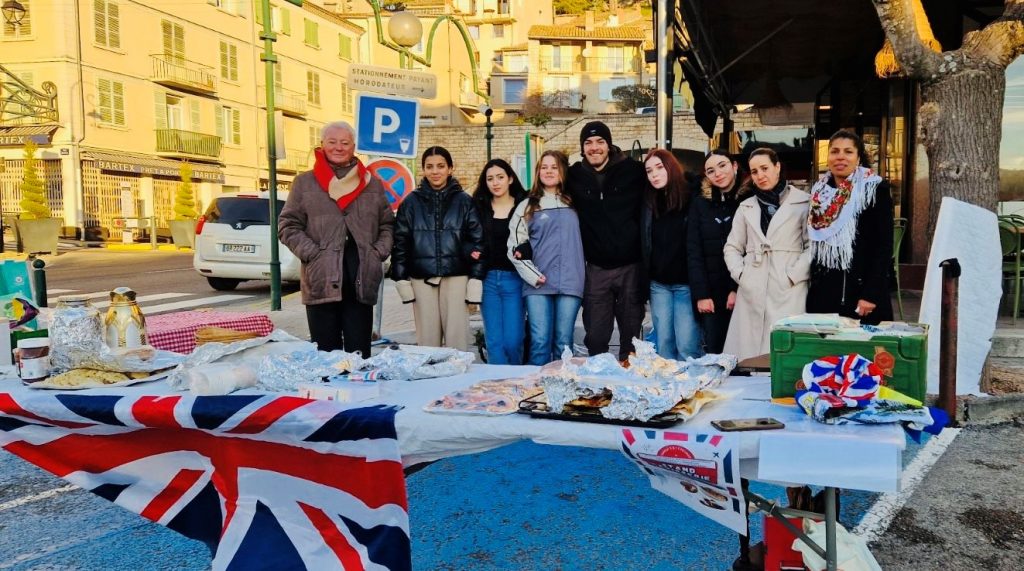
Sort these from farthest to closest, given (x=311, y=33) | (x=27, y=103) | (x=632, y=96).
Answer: (x=632, y=96) → (x=311, y=33) → (x=27, y=103)

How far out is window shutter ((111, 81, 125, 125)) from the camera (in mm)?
30641

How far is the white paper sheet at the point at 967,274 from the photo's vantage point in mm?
4952

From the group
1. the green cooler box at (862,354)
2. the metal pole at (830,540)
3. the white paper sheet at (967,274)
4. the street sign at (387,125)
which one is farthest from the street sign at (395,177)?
the metal pole at (830,540)

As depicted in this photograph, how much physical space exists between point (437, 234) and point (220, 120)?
1359 inches

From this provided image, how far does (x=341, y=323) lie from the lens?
15.9 ft

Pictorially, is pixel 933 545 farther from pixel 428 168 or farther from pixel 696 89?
pixel 696 89

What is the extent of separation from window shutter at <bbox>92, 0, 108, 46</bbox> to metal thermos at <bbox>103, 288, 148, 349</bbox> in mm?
31210

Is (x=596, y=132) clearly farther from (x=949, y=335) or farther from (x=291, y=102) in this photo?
(x=291, y=102)

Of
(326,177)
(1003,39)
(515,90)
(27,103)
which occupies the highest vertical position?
(515,90)

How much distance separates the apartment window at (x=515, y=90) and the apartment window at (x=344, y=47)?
1884 centimetres

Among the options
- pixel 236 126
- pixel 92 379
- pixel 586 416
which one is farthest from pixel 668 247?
pixel 236 126

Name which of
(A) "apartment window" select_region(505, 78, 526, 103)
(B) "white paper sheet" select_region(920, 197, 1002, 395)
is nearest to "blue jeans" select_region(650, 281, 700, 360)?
(B) "white paper sheet" select_region(920, 197, 1002, 395)

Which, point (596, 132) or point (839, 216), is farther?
point (596, 132)

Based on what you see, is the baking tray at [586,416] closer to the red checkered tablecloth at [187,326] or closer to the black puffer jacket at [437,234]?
the red checkered tablecloth at [187,326]
